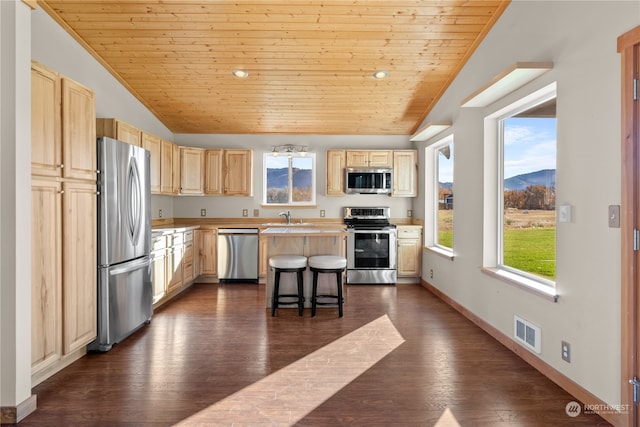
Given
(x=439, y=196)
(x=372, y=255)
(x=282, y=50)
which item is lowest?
(x=372, y=255)

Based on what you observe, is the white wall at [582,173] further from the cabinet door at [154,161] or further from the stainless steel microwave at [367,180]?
the cabinet door at [154,161]

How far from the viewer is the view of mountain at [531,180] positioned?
2795 mm

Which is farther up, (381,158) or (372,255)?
(381,158)

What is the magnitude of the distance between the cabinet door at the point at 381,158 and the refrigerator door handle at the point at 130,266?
3.86m

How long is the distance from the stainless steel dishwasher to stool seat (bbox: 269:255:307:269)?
5.89ft

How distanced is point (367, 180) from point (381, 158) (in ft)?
1.53

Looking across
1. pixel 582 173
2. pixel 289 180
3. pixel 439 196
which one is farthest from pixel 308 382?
→ pixel 289 180

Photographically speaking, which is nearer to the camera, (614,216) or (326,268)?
(614,216)

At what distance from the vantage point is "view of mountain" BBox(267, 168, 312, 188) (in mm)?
6418

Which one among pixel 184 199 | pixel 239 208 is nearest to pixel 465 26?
pixel 239 208

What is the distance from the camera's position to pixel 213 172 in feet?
19.6

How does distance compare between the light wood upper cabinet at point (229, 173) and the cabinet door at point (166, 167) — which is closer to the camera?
the cabinet door at point (166, 167)

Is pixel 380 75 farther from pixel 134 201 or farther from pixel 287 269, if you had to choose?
pixel 134 201

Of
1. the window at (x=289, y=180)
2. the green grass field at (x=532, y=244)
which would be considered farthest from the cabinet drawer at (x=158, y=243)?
the green grass field at (x=532, y=244)
